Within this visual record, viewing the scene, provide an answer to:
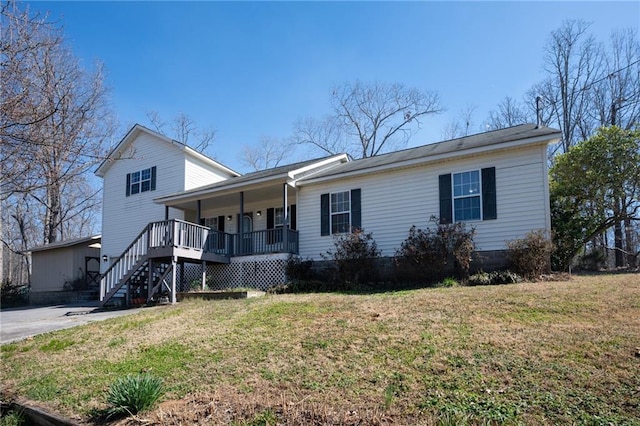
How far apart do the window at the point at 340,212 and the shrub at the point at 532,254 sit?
5472 mm

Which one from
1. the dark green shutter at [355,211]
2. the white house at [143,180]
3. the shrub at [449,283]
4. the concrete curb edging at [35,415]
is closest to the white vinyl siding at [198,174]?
the white house at [143,180]

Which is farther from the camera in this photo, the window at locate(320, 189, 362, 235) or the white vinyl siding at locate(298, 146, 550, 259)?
the window at locate(320, 189, 362, 235)

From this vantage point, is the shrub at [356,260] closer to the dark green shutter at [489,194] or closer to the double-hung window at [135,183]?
the dark green shutter at [489,194]

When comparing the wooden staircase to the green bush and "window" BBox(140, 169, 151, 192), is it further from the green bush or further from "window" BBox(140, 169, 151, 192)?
the green bush

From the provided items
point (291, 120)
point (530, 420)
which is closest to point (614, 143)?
point (530, 420)

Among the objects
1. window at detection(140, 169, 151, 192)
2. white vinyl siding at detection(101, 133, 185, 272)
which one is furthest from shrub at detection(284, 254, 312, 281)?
window at detection(140, 169, 151, 192)

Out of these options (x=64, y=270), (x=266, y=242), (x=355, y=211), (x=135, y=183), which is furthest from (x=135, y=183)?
(x=355, y=211)

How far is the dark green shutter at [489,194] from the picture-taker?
40.4ft

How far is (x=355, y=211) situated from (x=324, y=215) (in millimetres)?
1208

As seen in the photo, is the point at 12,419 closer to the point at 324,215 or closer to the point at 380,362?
the point at 380,362

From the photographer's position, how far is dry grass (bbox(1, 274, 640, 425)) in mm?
4039

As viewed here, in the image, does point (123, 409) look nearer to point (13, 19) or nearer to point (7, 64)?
point (7, 64)

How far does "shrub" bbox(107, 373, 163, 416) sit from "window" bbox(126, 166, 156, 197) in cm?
1727

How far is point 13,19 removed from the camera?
5961 millimetres
